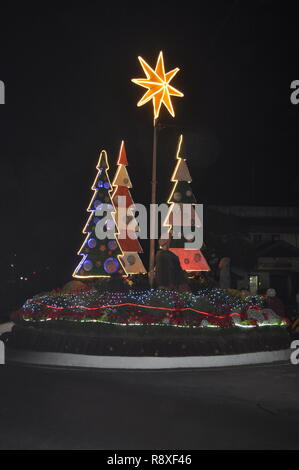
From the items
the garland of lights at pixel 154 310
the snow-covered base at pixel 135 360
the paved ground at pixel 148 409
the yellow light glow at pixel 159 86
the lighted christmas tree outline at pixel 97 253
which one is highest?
the yellow light glow at pixel 159 86

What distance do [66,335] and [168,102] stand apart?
Result: 8.21m

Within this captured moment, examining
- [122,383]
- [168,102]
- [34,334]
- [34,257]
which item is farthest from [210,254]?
[34,257]

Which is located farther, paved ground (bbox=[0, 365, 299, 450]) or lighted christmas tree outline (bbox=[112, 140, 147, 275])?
lighted christmas tree outline (bbox=[112, 140, 147, 275])

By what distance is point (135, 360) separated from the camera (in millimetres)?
13422

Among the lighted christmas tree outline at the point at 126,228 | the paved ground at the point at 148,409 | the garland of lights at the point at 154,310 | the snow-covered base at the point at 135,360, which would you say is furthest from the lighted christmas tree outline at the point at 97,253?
the paved ground at the point at 148,409

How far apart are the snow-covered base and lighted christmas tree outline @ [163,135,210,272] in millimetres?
6619

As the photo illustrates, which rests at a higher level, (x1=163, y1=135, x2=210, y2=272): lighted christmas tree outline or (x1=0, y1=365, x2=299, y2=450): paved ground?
(x1=163, y1=135, x2=210, y2=272): lighted christmas tree outline

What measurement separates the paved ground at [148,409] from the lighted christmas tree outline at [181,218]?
801cm

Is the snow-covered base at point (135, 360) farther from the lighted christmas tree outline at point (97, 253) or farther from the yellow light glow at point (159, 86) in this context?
the lighted christmas tree outline at point (97, 253)

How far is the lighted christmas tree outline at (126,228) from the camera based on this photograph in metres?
26.3

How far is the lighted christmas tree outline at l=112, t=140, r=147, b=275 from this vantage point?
1036 inches

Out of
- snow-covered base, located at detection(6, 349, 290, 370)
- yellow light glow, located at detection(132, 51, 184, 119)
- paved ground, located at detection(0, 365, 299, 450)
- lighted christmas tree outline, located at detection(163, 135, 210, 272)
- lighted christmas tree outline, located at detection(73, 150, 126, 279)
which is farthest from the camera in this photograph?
lighted christmas tree outline, located at detection(73, 150, 126, 279)

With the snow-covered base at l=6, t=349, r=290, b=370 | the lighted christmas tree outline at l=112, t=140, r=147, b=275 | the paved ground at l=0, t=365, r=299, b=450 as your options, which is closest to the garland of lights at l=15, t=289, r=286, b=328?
the snow-covered base at l=6, t=349, r=290, b=370

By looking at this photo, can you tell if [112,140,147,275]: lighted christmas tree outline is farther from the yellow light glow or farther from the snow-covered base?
the snow-covered base
